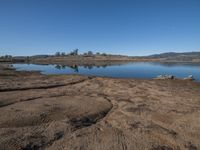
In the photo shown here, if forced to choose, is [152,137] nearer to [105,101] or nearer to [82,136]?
[82,136]

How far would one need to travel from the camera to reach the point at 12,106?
9531mm

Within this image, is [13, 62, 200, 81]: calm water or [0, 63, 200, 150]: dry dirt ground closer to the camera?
[0, 63, 200, 150]: dry dirt ground

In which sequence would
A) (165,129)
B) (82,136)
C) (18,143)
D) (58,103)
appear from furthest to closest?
(58,103)
(165,129)
(82,136)
(18,143)

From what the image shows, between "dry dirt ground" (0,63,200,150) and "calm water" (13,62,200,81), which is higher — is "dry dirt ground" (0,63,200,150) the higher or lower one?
the higher one

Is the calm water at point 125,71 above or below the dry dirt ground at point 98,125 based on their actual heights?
below

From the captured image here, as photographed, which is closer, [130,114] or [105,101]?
[130,114]

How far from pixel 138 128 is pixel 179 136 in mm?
1452

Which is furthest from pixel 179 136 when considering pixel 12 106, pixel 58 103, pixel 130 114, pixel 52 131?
pixel 12 106

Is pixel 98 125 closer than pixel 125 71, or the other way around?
pixel 98 125

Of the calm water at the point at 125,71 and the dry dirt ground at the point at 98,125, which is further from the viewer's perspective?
the calm water at the point at 125,71

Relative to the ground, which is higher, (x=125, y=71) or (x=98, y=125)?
(x=98, y=125)

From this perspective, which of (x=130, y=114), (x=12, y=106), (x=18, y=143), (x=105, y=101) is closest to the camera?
(x=18, y=143)

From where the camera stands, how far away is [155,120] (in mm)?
8172

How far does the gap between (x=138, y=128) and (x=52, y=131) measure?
3198mm
